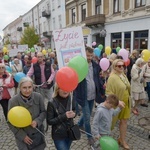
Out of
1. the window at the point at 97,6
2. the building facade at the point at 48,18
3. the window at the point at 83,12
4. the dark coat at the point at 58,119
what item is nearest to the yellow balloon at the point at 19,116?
the dark coat at the point at 58,119

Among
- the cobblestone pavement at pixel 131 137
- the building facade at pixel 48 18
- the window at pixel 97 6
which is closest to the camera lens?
the cobblestone pavement at pixel 131 137

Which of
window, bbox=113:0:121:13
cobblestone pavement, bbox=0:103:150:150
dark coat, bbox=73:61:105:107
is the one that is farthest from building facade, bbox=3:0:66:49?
dark coat, bbox=73:61:105:107

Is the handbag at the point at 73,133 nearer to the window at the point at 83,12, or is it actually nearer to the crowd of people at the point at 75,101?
the crowd of people at the point at 75,101

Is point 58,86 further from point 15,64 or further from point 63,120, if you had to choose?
point 15,64

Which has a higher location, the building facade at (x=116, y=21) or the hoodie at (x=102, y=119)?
the building facade at (x=116, y=21)

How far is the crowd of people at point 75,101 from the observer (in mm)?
2459

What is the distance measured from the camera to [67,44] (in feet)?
10.9

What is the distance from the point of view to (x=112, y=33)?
18000 mm

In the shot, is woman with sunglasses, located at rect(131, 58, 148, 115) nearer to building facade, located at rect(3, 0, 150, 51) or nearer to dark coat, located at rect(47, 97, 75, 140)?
dark coat, located at rect(47, 97, 75, 140)

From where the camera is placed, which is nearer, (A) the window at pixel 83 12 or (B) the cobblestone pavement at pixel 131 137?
(B) the cobblestone pavement at pixel 131 137

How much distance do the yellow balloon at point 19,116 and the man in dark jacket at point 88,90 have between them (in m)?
1.36

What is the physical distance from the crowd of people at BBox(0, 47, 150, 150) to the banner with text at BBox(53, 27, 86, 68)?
0.25 m

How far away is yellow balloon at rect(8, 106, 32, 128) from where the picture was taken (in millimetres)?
2250

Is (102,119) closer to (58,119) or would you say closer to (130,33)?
(58,119)
